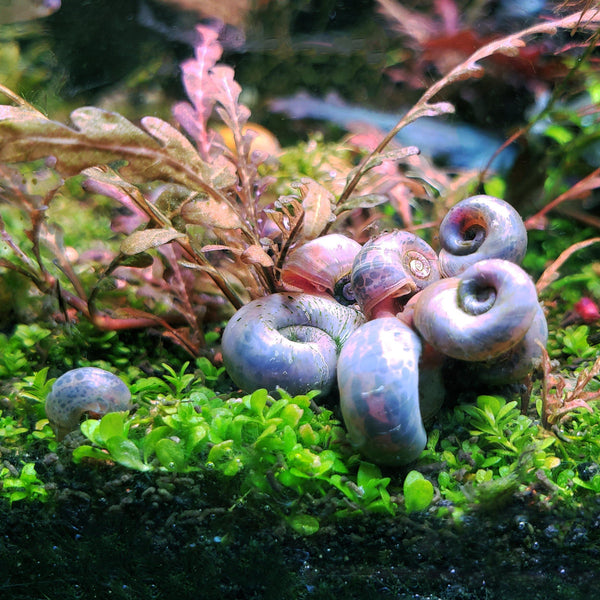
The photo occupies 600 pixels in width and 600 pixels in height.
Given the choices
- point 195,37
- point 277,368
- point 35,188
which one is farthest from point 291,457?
point 195,37

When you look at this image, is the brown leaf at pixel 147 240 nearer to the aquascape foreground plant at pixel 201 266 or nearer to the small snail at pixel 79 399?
the aquascape foreground plant at pixel 201 266

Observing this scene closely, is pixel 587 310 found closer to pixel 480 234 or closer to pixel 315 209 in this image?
pixel 480 234

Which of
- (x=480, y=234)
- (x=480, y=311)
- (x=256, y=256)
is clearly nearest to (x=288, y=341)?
(x=256, y=256)

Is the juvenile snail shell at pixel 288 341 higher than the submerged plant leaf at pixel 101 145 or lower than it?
lower

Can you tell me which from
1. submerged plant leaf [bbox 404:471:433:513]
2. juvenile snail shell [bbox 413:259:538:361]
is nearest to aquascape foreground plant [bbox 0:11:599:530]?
submerged plant leaf [bbox 404:471:433:513]

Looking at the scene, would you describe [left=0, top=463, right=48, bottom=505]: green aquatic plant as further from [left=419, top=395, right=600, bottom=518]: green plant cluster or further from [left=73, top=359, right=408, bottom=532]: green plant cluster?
[left=419, top=395, right=600, bottom=518]: green plant cluster

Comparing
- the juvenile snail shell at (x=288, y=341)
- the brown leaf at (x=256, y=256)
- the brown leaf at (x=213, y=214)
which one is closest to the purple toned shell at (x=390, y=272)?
the juvenile snail shell at (x=288, y=341)
